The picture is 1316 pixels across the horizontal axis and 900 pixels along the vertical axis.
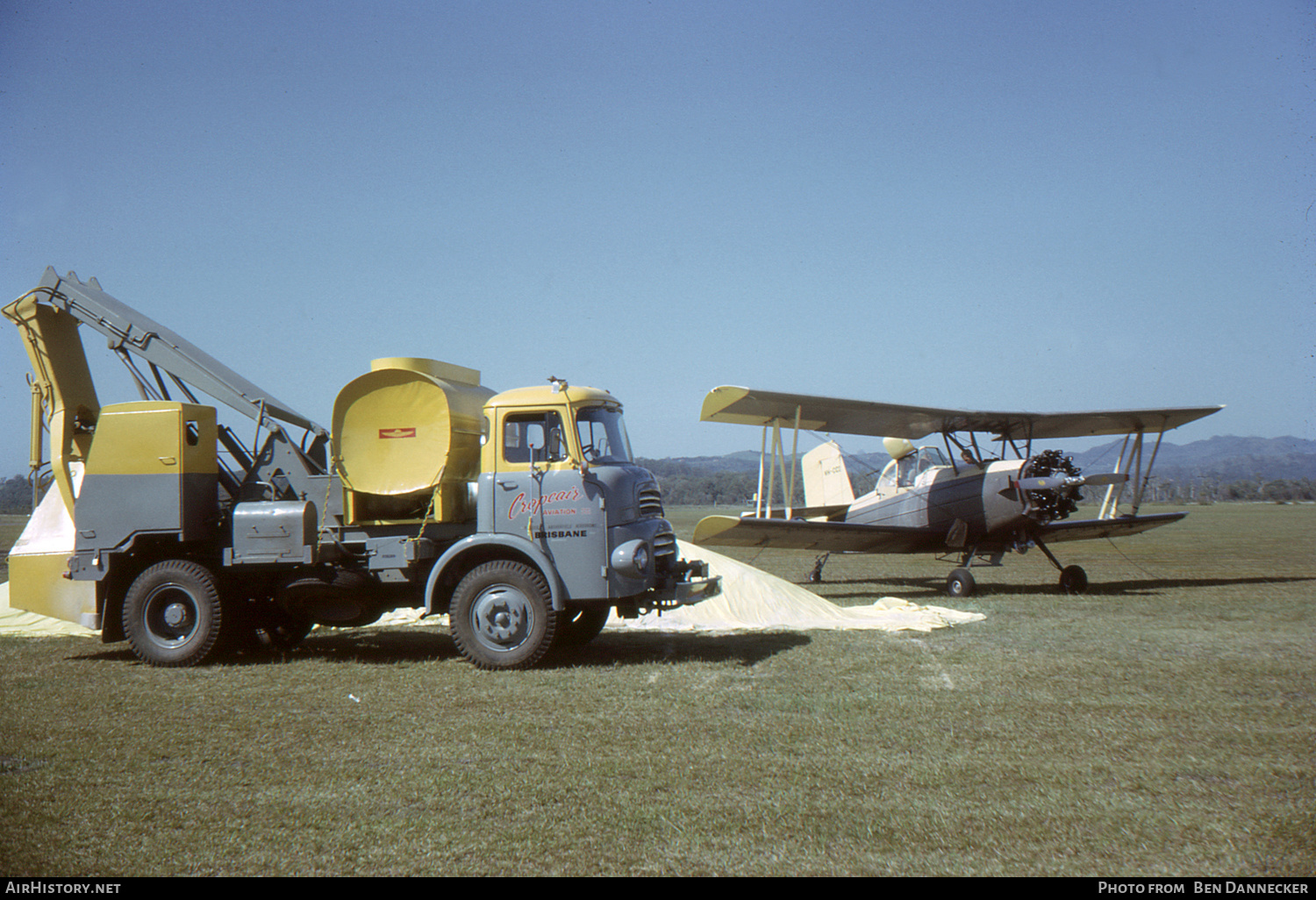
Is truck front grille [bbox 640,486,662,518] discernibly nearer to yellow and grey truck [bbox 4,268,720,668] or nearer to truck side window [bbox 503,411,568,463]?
yellow and grey truck [bbox 4,268,720,668]

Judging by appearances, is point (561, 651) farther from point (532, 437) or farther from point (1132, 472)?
point (1132, 472)

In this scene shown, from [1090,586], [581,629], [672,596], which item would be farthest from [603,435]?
[1090,586]

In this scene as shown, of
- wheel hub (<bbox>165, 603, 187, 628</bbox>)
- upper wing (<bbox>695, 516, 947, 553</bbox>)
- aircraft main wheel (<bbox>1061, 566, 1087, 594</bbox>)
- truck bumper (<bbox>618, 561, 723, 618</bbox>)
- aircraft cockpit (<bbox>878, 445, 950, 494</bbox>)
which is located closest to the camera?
truck bumper (<bbox>618, 561, 723, 618</bbox>)

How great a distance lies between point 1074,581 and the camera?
15523 millimetres

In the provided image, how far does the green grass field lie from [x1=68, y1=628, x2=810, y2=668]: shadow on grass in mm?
97

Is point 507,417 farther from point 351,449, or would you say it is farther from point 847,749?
point 847,749

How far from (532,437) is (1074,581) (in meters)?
11.6

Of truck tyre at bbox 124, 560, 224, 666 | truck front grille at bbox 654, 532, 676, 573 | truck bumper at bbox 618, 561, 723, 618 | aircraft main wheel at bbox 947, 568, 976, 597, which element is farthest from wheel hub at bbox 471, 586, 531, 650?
aircraft main wheel at bbox 947, 568, 976, 597

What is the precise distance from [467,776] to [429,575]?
389cm

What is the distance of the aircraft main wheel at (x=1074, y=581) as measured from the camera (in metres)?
15.5

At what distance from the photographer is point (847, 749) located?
5195 millimetres

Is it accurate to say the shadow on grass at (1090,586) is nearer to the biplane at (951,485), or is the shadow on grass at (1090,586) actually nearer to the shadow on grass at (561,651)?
the biplane at (951,485)

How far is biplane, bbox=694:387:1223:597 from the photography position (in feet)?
50.4

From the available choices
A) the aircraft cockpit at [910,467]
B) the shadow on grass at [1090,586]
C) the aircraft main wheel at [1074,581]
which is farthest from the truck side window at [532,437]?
the aircraft main wheel at [1074,581]
